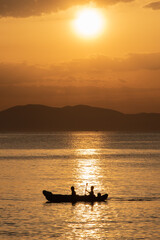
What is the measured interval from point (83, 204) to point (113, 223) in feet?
36.0

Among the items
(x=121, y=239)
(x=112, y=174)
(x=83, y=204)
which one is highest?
(x=112, y=174)

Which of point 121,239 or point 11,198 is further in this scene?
point 11,198

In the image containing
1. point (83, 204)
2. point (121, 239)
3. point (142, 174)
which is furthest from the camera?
point (142, 174)

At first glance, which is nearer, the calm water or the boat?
the calm water

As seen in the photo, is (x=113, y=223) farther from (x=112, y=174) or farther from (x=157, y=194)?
(x=112, y=174)

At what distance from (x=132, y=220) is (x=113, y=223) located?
2155 millimetres

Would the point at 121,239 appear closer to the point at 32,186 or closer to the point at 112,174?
the point at 32,186

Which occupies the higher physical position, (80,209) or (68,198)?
(68,198)

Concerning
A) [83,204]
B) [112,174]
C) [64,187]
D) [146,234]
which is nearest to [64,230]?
[146,234]

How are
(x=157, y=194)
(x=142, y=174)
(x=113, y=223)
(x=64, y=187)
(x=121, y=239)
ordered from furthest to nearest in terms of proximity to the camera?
(x=142, y=174) < (x=64, y=187) < (x=157, y=194) < (x=113, y=223) < (x=121, y=239)

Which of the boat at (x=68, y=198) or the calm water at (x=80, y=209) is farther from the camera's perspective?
the boat at (x=68, y=198)

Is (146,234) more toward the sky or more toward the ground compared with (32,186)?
more toward the ground

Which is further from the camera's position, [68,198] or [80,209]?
[68,198]

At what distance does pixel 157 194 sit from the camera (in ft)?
202
